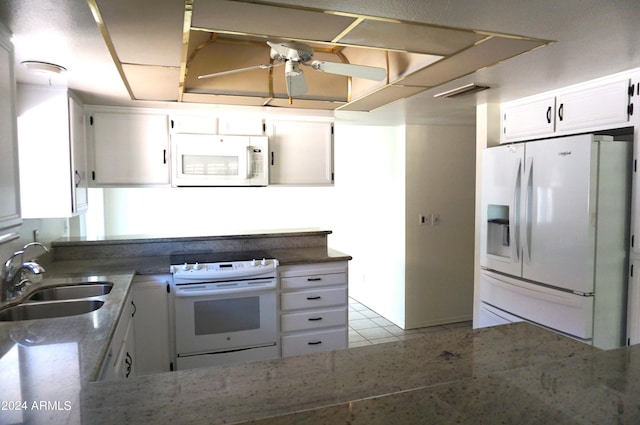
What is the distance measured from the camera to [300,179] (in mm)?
3852

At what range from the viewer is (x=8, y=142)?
5.88ft

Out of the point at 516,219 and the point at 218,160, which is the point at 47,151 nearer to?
the point at 218,160

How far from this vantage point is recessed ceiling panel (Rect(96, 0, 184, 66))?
1.52 m

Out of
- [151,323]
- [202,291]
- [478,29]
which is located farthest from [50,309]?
[478,29]

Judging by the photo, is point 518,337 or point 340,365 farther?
point 518,337

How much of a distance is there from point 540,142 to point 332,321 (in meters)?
2.00

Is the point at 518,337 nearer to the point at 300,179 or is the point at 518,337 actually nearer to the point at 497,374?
the point at 497,374

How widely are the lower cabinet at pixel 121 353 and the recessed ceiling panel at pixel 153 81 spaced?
A: 4.24 ft

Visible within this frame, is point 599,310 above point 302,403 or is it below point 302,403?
below

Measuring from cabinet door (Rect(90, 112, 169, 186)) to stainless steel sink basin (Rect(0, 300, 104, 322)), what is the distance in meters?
1.51

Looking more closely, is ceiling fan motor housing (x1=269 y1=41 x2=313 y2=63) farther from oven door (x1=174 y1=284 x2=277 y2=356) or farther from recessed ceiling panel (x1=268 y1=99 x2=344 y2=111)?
oven door (x1=174 y1=284 x2=277 y2=356)

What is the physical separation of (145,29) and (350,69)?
99 cm

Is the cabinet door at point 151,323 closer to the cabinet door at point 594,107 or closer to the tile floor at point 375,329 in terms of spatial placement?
the tile floor at point 375,329

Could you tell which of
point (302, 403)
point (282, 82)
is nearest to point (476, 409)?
point (302, 403)
